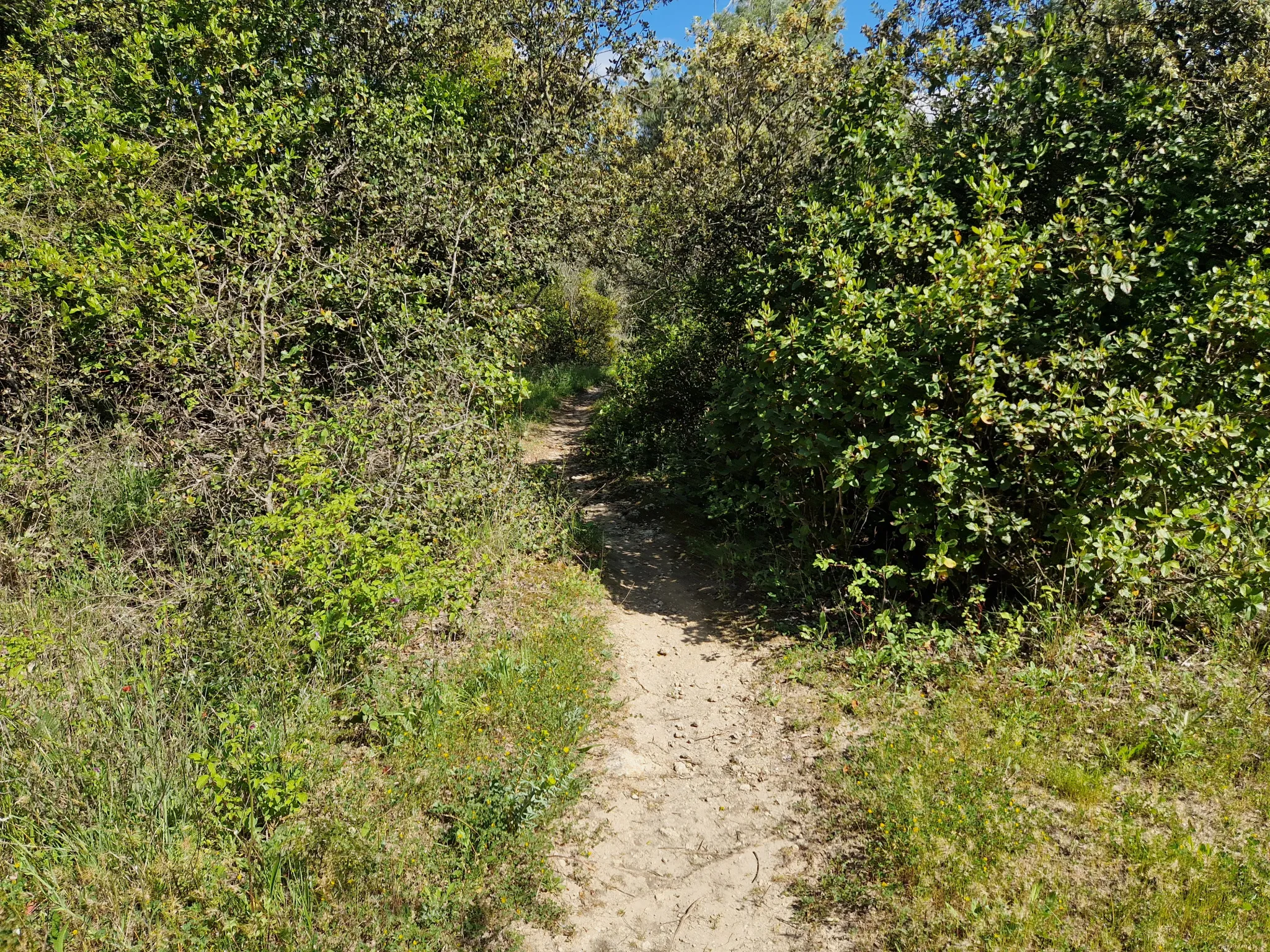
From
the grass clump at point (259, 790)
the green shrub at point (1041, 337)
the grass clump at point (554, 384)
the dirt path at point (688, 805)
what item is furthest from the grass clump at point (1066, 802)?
the grass clump at point (554, 384)

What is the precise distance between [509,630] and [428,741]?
146cm

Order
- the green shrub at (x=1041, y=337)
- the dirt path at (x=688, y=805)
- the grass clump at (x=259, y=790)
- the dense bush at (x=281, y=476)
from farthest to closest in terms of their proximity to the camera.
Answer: the green shrub at (x=1041, y=337)
the dirt path at (x=688, y=805)
the dense bush at (x=281, y=476)
the grass clump at (x=259, y=790)

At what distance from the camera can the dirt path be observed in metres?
3.31

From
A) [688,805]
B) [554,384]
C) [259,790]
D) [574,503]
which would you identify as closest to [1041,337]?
[688,805]

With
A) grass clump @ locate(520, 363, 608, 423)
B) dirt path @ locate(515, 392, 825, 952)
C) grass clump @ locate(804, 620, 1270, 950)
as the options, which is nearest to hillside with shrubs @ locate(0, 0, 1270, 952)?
grass clump @ locate(804, 620, 1270, 950)

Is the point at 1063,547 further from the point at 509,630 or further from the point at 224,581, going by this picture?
the point at 224,581

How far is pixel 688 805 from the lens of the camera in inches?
163

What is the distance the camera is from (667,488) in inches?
376

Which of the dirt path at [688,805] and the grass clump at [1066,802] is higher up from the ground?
the grass clump at [1066,802]

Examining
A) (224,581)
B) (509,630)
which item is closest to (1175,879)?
(509,630)

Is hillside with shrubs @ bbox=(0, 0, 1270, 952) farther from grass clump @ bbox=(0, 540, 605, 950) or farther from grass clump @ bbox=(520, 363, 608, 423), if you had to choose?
grass clump @ bbox=(520, 363, 608, 423)

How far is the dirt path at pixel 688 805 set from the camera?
10.9 ft

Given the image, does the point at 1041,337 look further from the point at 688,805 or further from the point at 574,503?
the point at 574,503

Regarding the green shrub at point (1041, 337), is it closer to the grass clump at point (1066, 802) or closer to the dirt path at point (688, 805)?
the grass clump at point (1066, 802)
